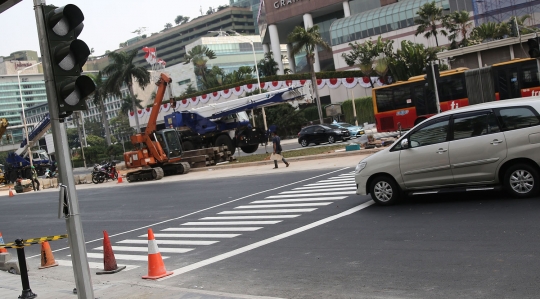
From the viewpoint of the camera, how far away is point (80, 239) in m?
6.92

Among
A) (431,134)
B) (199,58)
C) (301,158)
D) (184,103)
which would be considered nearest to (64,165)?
(431,134)

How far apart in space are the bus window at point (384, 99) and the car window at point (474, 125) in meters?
21.5

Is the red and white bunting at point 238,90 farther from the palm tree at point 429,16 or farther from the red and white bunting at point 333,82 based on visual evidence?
the palm tree at point 429,16

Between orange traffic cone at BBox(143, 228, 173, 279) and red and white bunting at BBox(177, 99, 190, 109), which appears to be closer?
orange traffic cone at BBox(143, 228, 173, 279)

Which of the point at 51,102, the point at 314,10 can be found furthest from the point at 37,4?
the point at 314,10

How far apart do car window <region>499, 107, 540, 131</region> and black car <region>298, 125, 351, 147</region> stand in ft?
84.5

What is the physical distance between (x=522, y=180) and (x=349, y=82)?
53.4 metres

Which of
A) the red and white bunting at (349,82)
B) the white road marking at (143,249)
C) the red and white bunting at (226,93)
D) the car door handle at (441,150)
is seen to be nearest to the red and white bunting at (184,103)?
the red and white bunting at (226,93)

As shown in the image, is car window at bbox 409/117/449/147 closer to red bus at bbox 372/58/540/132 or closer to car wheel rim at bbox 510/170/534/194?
car wheel rim at bbox 510/170/534/194

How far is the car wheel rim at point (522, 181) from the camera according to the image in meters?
10.9

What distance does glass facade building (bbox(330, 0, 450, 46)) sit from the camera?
224 ft

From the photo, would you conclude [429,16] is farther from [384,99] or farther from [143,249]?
[143,249]

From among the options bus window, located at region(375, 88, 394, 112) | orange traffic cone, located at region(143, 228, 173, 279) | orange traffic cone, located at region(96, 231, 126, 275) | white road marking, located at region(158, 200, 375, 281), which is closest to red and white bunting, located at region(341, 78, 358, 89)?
bus window, located at region(375, 88, 394, 112)

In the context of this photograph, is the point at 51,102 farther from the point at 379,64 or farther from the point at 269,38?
the point at 269,38
